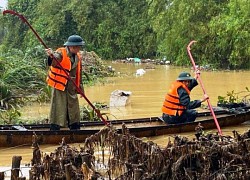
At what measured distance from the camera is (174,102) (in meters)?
9.62

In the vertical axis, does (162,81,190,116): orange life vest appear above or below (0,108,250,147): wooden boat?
above

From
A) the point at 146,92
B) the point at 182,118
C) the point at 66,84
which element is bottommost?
the point at 182,118

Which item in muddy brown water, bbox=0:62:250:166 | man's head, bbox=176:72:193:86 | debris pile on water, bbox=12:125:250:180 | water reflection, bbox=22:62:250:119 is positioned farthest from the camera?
water reflection, bbox=22:62:250:119

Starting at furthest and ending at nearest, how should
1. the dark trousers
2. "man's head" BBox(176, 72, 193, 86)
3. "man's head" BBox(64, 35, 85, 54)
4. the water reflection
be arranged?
the water reflection
the dark trousers
"man's head" BBox(176, 72, 193, 86)
"man's head" BBox(64, 35, 85, 54)

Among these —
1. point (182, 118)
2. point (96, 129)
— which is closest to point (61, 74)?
point (96, 129)

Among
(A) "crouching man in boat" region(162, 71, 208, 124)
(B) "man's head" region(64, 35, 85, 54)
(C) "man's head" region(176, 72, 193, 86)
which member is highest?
(B) "man's head" region(64, 35, 85, 54)

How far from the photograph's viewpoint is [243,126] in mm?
10562

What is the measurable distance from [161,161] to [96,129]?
155 inches

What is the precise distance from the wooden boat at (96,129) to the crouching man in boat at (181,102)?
0.55 ft

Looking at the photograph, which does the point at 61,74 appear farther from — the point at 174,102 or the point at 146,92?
the point at 146,92

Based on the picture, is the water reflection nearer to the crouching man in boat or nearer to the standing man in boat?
the crouching man in boat

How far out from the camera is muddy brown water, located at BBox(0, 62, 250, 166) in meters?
9.18

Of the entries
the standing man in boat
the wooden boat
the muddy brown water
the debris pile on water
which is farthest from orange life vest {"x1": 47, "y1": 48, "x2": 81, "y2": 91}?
the debris pile on water

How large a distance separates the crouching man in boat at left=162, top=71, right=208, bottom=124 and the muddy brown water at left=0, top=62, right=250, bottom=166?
0.37 meters
